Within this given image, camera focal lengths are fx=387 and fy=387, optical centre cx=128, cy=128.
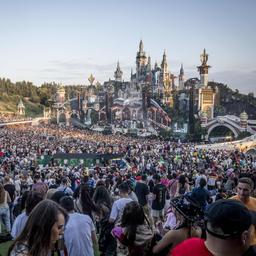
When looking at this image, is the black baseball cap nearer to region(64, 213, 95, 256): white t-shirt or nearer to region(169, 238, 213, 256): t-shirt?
region(169, 238, 213, 256): t-shirt

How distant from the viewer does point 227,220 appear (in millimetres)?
1863

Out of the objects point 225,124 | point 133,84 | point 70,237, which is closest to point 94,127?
point 133,84

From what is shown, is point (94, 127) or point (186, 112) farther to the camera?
point (94, 127)

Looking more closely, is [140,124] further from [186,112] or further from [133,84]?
[133,84]

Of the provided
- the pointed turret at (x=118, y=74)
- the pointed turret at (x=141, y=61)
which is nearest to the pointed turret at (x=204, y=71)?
the pointed turret at (x=141, y=61)

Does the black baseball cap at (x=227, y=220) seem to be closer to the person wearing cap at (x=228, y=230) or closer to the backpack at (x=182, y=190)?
A: the person wearing cap at (x=228, y=230)

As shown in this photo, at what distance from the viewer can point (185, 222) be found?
3.10 m

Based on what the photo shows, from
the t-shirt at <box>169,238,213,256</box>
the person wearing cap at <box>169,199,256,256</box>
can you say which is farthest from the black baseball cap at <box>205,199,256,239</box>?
the t-shirt at <box>169,238,213,256</box>

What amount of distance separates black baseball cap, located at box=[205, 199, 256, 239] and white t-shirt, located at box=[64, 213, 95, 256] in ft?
7.03

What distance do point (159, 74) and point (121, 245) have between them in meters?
78.9

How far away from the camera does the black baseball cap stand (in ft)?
6.08

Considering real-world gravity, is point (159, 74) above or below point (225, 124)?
above

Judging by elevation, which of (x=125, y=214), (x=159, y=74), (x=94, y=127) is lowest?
(x=94, y=127)

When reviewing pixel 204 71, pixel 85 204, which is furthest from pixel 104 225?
pixel 204 71
